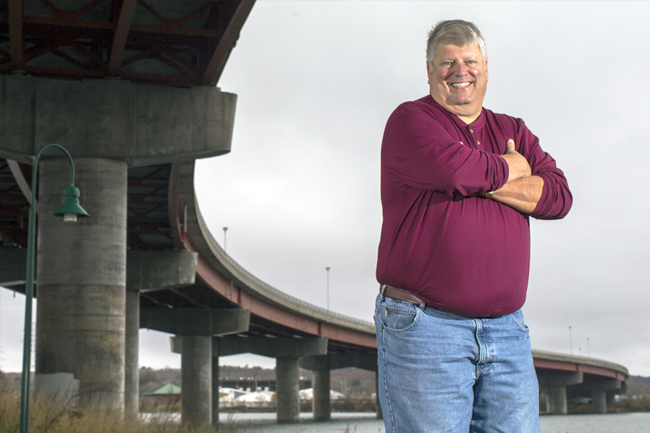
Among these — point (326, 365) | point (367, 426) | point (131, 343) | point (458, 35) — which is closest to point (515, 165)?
point (458, 35)

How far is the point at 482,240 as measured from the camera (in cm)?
282

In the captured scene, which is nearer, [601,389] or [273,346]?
[273,346]

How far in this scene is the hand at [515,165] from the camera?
9.95ft

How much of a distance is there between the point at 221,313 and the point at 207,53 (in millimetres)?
32677

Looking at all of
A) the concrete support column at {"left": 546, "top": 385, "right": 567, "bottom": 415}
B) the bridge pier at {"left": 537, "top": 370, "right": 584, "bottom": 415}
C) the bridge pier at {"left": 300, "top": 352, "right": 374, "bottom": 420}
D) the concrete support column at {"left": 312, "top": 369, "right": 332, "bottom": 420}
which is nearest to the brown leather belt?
the bridge pier at {"left": 300, "top": 352, "right": 374, "bottom": 420}

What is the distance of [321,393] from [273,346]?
51.3ft

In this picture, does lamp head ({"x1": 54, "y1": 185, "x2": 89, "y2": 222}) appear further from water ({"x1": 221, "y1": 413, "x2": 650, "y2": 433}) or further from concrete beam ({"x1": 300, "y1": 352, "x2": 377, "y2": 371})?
concrete beam ({"x1": 300, "y1": 352, "x2": 377, "y2": 371})

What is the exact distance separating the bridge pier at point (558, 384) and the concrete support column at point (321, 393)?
22474 millimetres

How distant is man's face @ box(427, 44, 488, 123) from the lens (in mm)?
3045

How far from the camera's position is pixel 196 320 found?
4912 centimetres

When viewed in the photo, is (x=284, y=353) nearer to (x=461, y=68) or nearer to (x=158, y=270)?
(x=158, y=270)

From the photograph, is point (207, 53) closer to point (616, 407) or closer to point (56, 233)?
point (56, 233)

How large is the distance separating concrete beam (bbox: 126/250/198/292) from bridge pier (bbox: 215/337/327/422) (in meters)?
30.1

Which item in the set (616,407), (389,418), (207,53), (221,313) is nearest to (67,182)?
(207,53)
